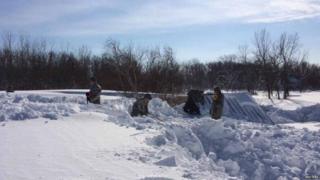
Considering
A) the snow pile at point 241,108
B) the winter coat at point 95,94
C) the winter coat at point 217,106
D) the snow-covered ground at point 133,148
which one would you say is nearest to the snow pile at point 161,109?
the winter coat at point 217,106

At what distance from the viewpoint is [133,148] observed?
954 centimetres

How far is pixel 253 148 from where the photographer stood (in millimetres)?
11789

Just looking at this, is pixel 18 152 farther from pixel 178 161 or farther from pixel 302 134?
pixel 302 134

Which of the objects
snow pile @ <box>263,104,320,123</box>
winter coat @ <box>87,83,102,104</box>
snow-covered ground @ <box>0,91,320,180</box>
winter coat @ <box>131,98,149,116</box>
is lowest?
snow pile @ <box>263,104,320,123</box>

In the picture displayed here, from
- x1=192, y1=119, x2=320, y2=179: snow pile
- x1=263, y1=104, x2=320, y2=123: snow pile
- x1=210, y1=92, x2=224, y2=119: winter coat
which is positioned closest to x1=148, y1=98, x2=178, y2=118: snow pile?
x1=210, y1=92, x2=224, y2=119: winter coat

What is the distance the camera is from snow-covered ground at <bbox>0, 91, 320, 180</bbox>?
751cm

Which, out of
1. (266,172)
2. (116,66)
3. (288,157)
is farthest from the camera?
(116,66)

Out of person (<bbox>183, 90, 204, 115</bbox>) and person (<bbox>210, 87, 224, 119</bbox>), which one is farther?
person (<bbox>183, 90, 204, 115</bbox>)

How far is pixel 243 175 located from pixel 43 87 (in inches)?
1606

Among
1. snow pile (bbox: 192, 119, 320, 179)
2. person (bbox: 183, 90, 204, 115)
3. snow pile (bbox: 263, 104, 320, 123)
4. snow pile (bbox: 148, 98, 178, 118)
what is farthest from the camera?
snow pile (bbox: 263, 104, 320, 123)

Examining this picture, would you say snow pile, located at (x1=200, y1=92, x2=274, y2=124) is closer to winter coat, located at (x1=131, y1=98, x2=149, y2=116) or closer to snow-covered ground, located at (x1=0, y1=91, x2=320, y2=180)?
winter coat, located at (x1=131, y1=98, x2=149, y2=116)

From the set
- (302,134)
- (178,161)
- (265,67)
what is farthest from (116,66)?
(178,161)

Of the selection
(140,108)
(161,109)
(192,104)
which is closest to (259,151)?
(140,108)

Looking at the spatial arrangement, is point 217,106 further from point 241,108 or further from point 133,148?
point 133,148
